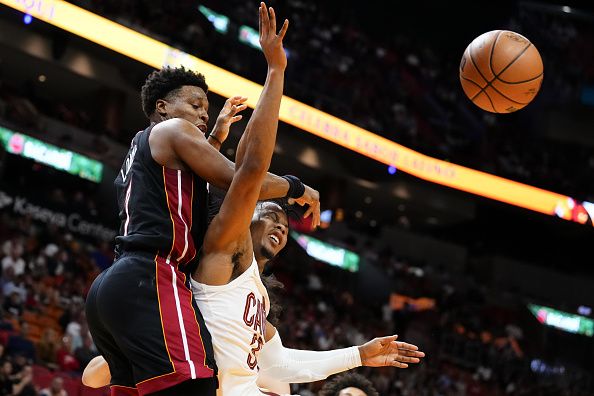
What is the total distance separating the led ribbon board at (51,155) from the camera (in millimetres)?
15352

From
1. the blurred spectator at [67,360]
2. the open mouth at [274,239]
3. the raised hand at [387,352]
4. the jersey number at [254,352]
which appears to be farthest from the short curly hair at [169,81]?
the blurred spectator at [67,360]

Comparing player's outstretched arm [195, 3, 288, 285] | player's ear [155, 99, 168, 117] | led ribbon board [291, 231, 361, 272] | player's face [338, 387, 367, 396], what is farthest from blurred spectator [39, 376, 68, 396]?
led ribbon board [291, 231, 361, 272]

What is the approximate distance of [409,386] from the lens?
50.7 feet

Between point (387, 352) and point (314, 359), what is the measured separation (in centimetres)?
34

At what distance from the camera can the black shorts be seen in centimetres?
294

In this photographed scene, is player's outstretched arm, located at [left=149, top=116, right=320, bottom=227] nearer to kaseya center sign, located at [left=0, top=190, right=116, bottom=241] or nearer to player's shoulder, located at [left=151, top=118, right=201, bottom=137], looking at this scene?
player's shoulder, located at [left=151, top=118, right=201, bottom=137]

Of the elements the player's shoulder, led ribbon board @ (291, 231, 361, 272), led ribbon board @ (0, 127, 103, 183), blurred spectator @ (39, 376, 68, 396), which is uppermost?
led ribbon board @ (291, 231, 361, 272)

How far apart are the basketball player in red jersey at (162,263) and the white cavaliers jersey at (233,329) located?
10 centimetres

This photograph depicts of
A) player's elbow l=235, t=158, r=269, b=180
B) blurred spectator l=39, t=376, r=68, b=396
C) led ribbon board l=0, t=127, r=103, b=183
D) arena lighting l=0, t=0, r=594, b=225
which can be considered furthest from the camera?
led ribbon board l=0, t=127, r=103, b=183

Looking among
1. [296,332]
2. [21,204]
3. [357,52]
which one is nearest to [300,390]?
[296,332]

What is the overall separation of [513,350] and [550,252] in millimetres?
6259

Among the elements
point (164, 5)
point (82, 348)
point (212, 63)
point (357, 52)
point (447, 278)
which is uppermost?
point (357, 52)

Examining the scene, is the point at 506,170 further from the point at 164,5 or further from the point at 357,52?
the point at 164,5

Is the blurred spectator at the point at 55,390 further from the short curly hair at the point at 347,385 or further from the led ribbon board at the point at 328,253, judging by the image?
the led ribbon board at the point at 328,253
